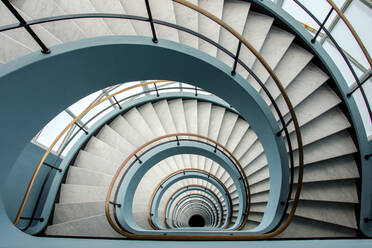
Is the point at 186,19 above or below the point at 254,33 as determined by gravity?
below

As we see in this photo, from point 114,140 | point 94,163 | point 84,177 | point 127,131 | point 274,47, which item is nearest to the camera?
point 274,47

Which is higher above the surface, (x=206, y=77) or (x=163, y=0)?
(x=163, y=0)

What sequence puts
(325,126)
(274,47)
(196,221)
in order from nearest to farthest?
1. (325,126)
2. (274,47)
3. (196,221)

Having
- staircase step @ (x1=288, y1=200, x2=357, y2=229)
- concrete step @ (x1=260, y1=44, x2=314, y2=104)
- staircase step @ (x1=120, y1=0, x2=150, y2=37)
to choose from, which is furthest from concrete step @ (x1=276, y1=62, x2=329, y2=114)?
staircase step @ (x1=120, y1=0, x2=150, y2=37)

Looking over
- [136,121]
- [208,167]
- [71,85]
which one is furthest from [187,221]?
[71,85]

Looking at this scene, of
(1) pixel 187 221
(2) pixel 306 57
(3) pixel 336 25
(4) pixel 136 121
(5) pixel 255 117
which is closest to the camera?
(5) pixel 255 117

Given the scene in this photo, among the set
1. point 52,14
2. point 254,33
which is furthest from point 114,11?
point 254,33

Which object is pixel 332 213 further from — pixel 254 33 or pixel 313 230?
pixel 254 33

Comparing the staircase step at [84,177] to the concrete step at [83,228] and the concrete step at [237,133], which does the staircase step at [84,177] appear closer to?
the concrete step at [83,228]

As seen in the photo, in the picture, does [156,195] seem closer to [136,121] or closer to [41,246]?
[136,121]

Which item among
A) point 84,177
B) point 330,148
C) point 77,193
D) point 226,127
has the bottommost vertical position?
point 77,193

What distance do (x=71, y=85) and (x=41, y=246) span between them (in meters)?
1.90

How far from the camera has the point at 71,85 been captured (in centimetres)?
290

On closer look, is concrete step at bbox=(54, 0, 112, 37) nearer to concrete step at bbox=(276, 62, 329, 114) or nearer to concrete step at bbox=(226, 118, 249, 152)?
concrete step at bbox=(276, 62, 329, 114)
